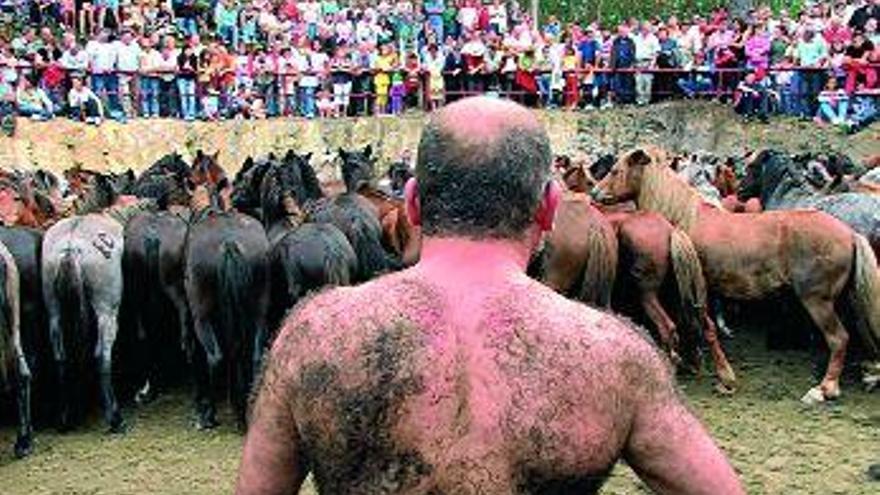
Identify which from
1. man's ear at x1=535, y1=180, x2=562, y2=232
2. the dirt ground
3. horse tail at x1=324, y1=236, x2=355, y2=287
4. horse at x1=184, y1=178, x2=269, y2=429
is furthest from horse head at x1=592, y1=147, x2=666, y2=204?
man's ear at x1=535, y1=180, x2=562, y2=232

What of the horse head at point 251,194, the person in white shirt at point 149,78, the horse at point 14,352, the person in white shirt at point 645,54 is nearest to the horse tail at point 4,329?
the horse at point 14,352

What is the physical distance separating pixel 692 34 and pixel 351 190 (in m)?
12.3

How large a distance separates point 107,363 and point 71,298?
588mm

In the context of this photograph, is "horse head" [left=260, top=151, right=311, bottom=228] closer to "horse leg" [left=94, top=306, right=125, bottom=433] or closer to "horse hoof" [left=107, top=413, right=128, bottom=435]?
"horse leg" [left=94, top=306, right=125, bottom=433]

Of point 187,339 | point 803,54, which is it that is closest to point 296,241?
point 187,339

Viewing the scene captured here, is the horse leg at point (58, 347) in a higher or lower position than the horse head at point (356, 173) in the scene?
lower

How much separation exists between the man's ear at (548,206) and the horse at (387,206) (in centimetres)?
716

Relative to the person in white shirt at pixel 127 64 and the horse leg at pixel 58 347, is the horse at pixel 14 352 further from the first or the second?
the person in white shirt at pixel 127 64

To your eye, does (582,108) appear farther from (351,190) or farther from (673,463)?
(673,463)

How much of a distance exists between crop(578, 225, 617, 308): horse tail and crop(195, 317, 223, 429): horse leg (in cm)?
305

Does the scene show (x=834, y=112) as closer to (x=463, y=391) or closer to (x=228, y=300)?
(x=228, y=300)

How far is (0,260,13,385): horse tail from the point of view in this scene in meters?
8.64

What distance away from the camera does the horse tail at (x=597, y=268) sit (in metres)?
9.83

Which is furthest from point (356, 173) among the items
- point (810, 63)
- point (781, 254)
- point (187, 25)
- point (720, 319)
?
point (187, 25)
